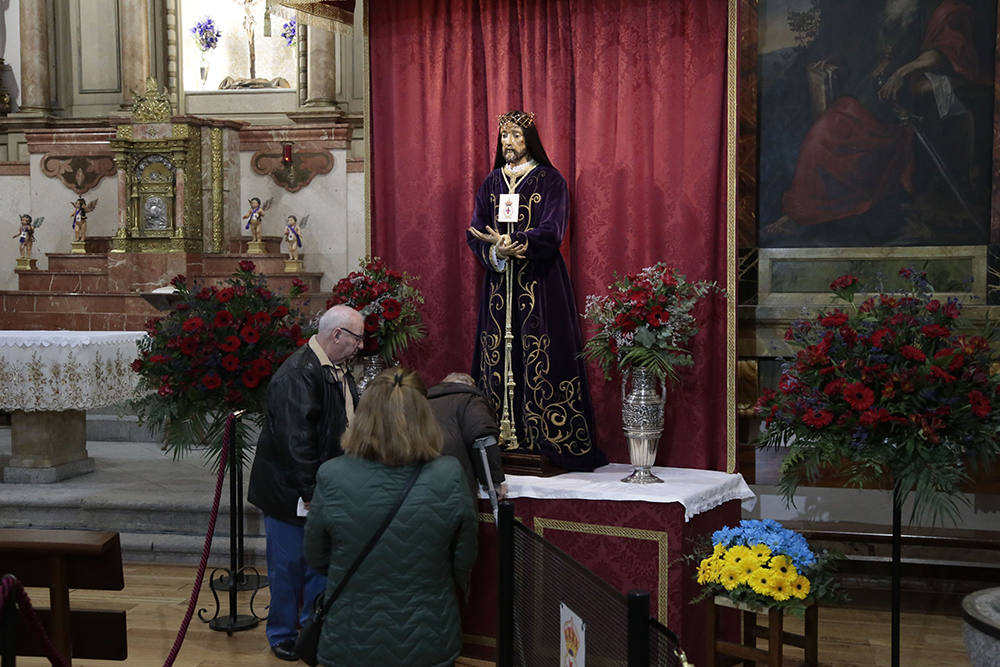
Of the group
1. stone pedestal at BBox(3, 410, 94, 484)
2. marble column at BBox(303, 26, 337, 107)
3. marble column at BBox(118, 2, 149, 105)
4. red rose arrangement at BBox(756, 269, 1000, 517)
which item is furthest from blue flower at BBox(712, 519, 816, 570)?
marble column at BBox(118, 2, 149, 105)

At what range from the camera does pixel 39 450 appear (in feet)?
25.1

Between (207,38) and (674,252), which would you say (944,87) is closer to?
(674,252)

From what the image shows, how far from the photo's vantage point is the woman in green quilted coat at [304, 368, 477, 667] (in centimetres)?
387

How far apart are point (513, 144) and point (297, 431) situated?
5.88 feet

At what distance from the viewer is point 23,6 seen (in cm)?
1292

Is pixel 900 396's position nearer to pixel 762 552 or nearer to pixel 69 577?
pixel 762 552

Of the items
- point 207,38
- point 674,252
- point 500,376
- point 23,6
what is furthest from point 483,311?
point 23,6

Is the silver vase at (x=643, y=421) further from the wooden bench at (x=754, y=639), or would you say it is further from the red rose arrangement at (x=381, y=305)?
the red rose arrangement at (x=381, y=305)

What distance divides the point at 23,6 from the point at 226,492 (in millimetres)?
8217

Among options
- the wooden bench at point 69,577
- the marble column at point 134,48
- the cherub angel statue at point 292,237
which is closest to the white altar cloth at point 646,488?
the wooden bench at point 69,577

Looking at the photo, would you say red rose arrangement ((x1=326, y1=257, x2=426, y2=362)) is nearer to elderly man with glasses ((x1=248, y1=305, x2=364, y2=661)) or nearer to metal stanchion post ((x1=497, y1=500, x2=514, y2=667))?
elderly man with glasses ((x1=248, y1=305, x2=364, y2=661))

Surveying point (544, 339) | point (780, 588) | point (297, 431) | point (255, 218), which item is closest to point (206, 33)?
point (255, 218)

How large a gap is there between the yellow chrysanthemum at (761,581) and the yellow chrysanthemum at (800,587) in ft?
0.31

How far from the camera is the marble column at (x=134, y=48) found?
1279 centimetres
